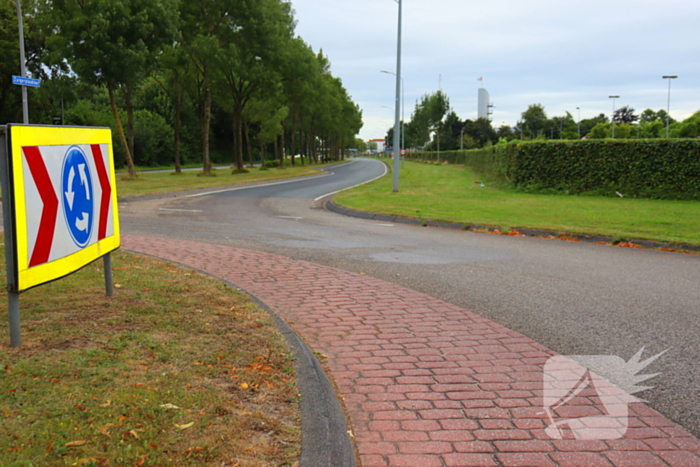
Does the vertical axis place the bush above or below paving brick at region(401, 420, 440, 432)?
above

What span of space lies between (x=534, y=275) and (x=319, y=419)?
546cm

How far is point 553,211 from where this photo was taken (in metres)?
16.7

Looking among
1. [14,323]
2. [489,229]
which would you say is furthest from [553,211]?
[14,323]

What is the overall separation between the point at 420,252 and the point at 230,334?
5682 millimetres

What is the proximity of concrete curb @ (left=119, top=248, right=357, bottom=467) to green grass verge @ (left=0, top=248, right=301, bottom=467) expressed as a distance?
7 cm

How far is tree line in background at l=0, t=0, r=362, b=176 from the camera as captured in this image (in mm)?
26422

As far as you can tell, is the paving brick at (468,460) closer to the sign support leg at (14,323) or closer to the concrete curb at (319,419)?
the concrete curb at (319,419)

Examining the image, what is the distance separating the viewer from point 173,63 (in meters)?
37.5

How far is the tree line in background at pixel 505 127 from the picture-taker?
77125 mm

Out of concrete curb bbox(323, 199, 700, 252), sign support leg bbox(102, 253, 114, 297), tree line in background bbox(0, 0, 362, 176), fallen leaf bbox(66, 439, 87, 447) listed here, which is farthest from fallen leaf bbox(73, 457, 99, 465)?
tree line in background bbox(0, 0, 362, 176)

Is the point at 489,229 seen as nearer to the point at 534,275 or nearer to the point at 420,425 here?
the point at 534,275

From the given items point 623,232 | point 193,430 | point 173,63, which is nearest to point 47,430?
point 193,430

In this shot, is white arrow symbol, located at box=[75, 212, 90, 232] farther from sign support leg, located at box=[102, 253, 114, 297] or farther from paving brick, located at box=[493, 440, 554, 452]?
paving brick, located at box=[493, 440, 554, 452]

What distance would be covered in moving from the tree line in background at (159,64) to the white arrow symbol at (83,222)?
23987mm
